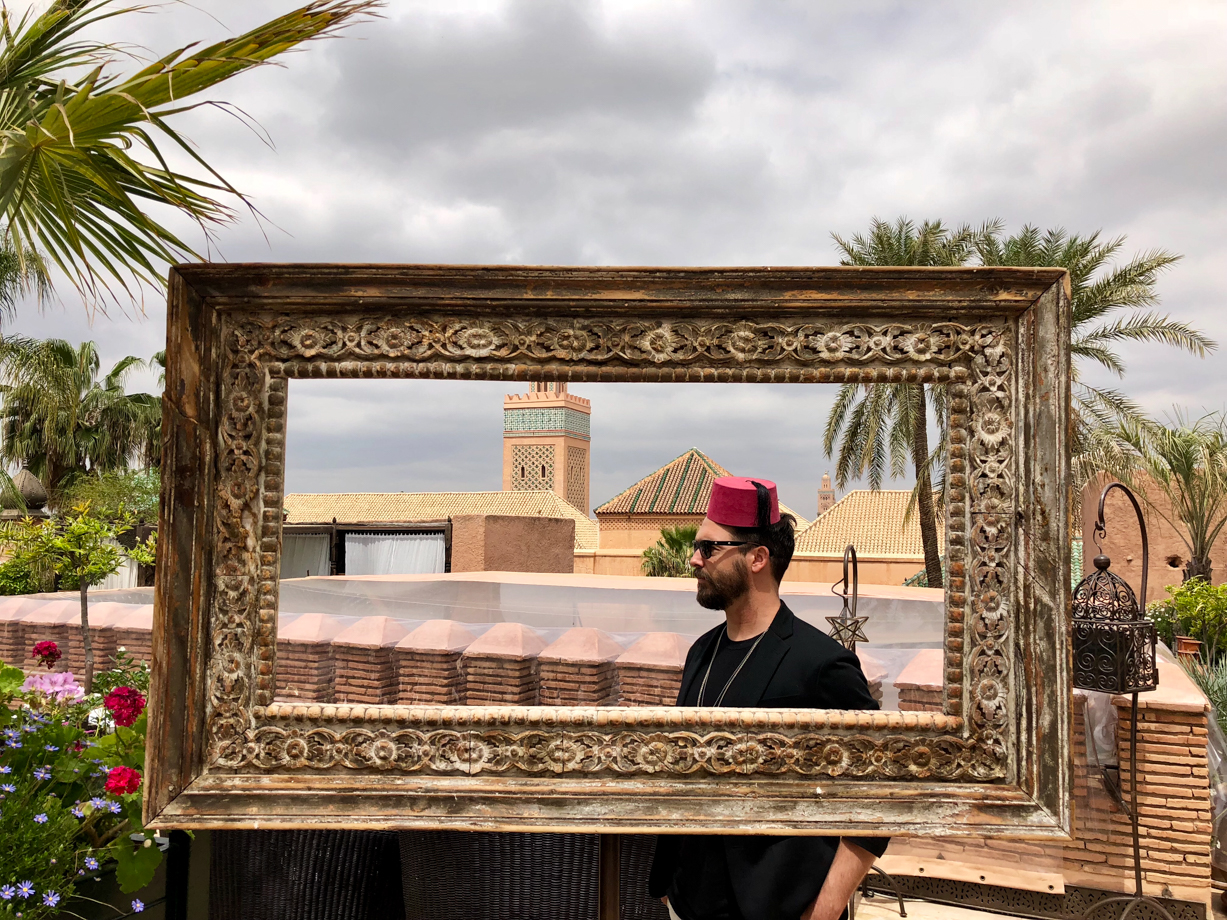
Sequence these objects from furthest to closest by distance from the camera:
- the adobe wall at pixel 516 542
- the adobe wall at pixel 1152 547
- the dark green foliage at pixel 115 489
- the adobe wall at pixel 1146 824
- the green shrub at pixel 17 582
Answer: the dark green foliage at pixel 115 489 → the green shrub at pixel 17 582 → the adobe wall at pixel 1152 547 → the adobe wall at pixel 516 542 → the adobe wall at pixel 1146 824

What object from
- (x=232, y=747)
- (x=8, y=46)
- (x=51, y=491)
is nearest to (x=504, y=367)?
(x=232, y=747)

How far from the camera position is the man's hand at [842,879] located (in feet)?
5.68

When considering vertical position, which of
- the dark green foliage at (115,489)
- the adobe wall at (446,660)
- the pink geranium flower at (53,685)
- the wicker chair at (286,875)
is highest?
the dark green foliage at (115,489)

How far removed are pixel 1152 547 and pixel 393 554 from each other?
55.6ft

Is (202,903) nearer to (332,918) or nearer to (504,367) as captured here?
(332,918)

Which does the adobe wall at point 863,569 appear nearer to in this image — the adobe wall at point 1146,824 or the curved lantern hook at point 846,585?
the curved lantern hook at point 846,585

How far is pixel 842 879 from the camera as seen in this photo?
174 cm

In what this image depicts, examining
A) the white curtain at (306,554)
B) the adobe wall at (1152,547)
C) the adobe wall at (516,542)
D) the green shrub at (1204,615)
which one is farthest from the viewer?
the adobe wall at (1152,547)

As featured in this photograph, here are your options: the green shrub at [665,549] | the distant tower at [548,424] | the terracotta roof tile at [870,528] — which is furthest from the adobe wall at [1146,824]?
the distant tower at [548,424]

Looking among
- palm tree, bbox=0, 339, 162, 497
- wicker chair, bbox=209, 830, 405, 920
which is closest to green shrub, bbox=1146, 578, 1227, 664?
wicker chair, bbox=209, 830, 405, 920

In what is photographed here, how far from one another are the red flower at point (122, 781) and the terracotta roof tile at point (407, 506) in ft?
2.38

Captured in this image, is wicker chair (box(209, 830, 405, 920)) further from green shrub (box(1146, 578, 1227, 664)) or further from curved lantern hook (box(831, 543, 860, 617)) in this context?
green shrub (box(1146, 578, 1227, 664))

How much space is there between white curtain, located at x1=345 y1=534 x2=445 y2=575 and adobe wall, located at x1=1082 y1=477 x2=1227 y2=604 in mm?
10640

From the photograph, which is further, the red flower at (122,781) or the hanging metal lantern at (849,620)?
the hanging metal lantern at (849,620)
